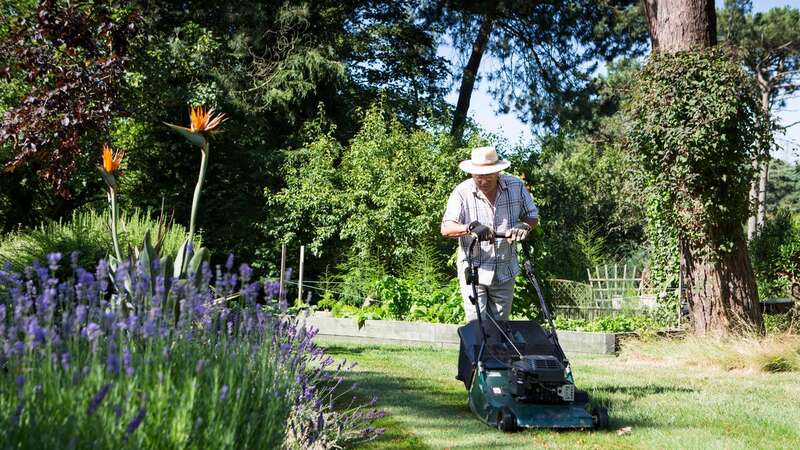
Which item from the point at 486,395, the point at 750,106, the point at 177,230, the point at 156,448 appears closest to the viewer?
the point at 156,448

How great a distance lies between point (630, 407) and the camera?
5559 mm

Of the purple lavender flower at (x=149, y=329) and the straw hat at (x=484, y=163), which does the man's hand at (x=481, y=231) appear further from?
the purple lavender flower at (x=149, y=329)

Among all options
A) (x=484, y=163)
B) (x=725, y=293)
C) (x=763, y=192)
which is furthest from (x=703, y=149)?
(x=763, y=192)

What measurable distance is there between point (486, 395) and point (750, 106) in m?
5.52

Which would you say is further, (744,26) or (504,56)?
(744,26)

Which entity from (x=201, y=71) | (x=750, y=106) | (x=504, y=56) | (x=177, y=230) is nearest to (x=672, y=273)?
(x=750, y=106)

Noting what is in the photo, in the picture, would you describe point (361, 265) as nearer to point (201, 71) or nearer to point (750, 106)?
point (201, 71)

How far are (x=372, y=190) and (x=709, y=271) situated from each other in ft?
30.1

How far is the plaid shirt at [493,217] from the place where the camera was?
5.71 meters

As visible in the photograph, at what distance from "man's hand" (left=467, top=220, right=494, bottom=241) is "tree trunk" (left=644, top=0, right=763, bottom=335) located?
4770 millimetres

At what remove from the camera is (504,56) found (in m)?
23.3

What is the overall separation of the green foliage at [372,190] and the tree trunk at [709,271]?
7.26 m

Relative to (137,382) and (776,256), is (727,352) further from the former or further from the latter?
(137,382)

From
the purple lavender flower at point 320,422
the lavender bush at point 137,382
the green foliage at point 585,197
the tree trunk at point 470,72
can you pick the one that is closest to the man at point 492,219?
the purple lavender flower at point 320,422
